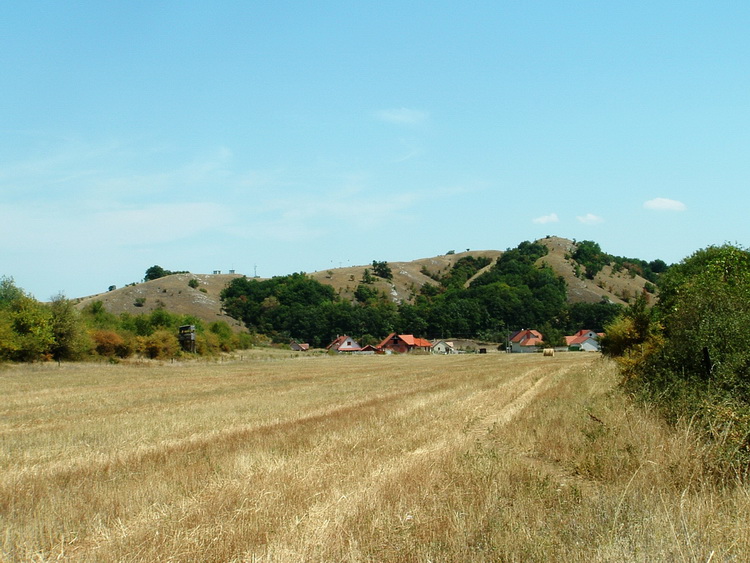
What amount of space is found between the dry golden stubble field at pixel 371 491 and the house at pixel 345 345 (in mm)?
144645

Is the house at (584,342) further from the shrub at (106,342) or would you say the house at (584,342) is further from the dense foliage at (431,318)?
the shrub at (106,342)

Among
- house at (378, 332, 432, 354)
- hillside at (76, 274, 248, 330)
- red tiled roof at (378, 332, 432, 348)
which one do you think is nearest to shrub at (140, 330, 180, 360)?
house at (378, 332, 432, 354)

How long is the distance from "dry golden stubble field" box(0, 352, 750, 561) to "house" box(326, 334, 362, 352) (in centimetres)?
14464

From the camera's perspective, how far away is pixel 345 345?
164 meters

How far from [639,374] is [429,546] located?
49.1 feet

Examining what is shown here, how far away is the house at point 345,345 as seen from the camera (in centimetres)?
16175

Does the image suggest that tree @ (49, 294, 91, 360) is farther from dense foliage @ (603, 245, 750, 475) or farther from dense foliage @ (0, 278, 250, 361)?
dense foliage @ (603, 245, 750, 475)

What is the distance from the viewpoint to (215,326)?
372 ft

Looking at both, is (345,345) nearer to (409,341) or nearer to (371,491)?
(409,341)

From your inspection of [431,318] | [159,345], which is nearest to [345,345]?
[431,318]

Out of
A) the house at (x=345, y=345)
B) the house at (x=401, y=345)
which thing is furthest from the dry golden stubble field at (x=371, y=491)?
the house at (x=345, y=345)

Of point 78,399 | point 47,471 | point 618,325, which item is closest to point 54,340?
point 78,399

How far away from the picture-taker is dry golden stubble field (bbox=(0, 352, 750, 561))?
21.0 feet

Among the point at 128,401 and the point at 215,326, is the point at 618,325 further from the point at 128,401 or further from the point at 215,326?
the point at 215,326
